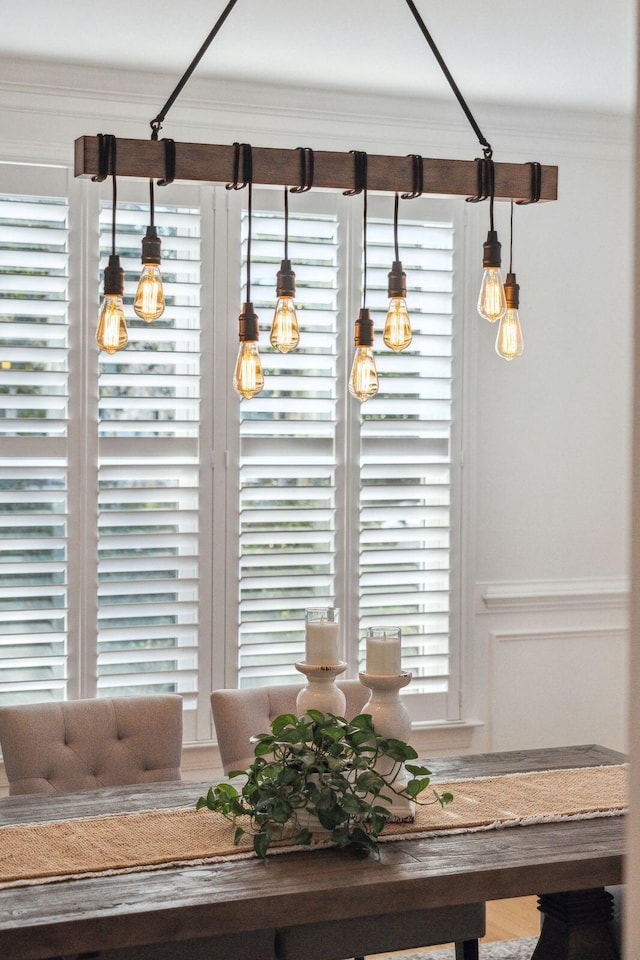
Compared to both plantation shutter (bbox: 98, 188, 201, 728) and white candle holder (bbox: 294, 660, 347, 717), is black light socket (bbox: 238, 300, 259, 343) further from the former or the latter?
plantation shutter (bbox: 98, 188, 201, 728)

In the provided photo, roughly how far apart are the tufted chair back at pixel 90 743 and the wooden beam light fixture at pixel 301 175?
99 centimetres

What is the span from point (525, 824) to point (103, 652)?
1.75 meters

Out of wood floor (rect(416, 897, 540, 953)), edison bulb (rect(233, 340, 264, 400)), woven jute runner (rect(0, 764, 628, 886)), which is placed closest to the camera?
woven jute runner (rect(0, 764, 628, 886))

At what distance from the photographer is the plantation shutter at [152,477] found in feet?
11.5

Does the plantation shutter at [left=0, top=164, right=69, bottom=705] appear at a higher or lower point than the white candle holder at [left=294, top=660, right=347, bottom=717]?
higher

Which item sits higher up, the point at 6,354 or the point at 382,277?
the point at 382,277

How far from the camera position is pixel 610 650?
4.16m

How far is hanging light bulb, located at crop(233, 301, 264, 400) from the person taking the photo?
210 cm

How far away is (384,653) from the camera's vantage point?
2.10 meters

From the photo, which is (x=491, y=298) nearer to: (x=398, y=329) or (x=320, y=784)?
(x=398, y=329)

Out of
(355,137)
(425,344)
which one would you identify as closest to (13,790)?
(425,344)

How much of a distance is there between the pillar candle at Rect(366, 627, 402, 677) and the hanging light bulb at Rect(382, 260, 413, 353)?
586 millimetres

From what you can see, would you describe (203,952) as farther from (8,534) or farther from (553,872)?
(8,534)

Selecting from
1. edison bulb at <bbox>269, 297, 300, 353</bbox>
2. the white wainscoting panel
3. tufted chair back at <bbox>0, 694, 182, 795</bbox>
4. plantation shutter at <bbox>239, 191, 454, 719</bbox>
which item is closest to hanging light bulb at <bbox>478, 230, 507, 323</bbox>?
edison bulb at <bbox>269, 297, 300, 353</bbox>
